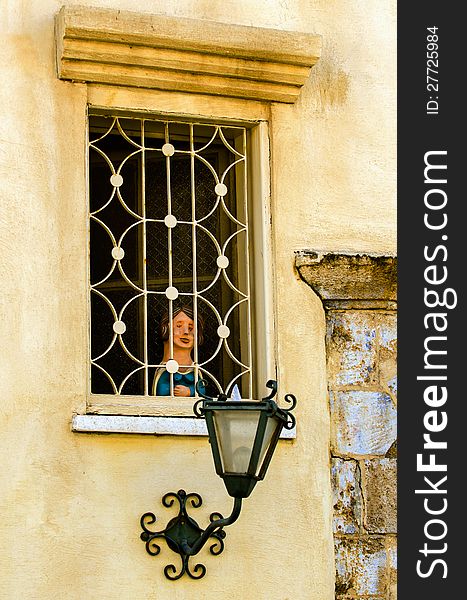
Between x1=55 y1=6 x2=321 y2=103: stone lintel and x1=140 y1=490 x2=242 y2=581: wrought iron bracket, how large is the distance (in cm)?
185

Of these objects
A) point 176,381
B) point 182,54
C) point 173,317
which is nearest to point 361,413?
point 176,381

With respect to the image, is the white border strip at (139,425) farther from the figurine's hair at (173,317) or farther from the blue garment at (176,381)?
the figurine's hair at (173,317)

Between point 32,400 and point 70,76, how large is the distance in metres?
1.44

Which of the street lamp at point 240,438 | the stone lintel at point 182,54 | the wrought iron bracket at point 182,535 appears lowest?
the wrought iron bracket at point 182,535

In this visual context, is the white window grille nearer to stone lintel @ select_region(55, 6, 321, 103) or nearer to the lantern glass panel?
stone lintel @ select_region(55, 6, 321, 103)

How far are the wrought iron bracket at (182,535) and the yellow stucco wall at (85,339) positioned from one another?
0.04 m

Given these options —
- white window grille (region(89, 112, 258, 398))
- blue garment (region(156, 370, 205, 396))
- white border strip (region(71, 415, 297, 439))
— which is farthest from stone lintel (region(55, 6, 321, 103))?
white border strip (region(71, 415, 297, 439))

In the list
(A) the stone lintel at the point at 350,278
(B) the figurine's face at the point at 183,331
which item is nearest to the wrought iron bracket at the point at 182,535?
(B) the figurine's face at the point at 183,331

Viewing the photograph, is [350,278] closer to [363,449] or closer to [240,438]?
[363,449]

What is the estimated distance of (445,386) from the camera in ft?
24.0

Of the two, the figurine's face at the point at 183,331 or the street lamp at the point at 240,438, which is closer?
the street lamp at the point at 240,438

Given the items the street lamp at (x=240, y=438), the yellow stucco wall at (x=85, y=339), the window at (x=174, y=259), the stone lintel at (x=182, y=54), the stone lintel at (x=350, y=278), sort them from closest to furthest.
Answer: the street lamp at (x=240, y=438) → the yellow stucco wall at (x=85, y=339) → the stone lintel at (x=182, y=54) → the window at (x=174, y=259) → the stone lintel at (x=350, y=278)

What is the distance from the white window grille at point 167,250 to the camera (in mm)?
7316

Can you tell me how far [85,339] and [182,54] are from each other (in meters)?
1.34
